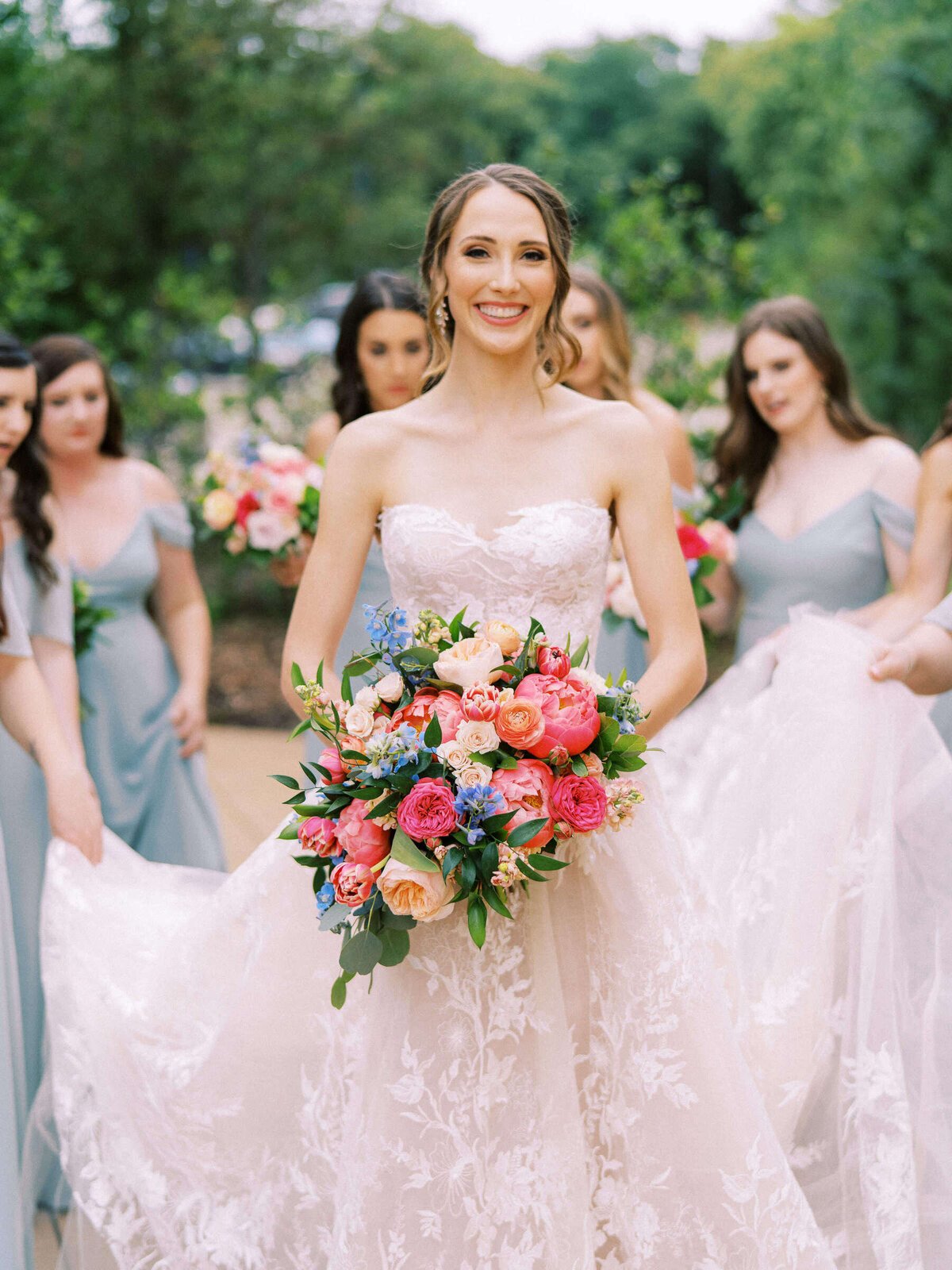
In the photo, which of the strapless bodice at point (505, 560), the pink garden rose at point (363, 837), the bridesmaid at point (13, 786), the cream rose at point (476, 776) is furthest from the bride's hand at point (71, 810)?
the cream rose at point (476, 776)

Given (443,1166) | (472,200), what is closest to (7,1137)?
(443,1166)

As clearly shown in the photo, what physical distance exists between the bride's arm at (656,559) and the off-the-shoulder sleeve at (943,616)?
126cm

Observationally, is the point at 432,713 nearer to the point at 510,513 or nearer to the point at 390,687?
the point at 390,687

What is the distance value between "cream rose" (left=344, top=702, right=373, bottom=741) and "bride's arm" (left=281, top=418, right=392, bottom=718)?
615 millimetres

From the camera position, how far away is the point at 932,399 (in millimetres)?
13891

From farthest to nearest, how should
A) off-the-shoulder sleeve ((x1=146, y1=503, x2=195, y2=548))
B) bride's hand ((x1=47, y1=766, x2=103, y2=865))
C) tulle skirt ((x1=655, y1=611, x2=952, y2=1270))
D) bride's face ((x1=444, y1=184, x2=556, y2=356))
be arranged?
off-the-shoulder sleeve ((x1=146, y1=503, x2=195, y2=548)) < bride's hand ((x1=47, y1=766, x2=103, y2=865)) < tulle skirt ((x1=655, y1=611, x2=952, y2=1270)) < bride's face ((x1=444, y1=184, x2=556, y2=356))

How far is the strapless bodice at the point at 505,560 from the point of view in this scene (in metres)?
2.84

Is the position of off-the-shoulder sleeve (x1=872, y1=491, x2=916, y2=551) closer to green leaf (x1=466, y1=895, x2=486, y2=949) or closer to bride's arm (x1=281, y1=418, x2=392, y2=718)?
bride's arm (x1=281, y1=418, x2=392, y2=718)

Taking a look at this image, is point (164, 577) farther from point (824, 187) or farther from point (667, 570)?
point (824, 187)

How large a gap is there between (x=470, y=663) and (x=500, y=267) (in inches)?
39.3

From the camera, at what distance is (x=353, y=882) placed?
7.47 ft

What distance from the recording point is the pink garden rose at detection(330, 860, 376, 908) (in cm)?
228

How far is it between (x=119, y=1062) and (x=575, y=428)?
5.87ft

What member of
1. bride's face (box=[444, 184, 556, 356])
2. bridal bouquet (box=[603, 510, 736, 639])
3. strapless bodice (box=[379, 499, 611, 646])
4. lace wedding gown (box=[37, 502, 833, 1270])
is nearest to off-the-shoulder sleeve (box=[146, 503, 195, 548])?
bridal bouquet (box=[603, 510, 736, 639])
